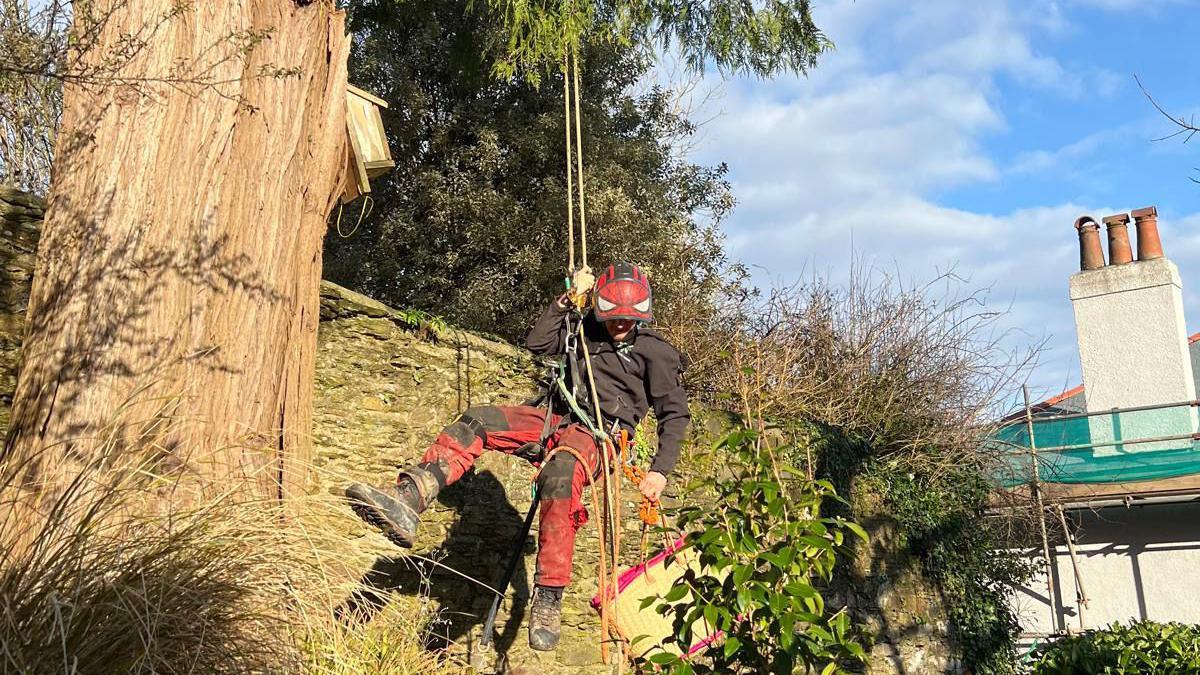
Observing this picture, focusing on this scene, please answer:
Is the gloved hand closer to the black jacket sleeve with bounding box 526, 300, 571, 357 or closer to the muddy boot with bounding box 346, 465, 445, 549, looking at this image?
the black jacket sleeve with bounding box 526, 300, 571, 357

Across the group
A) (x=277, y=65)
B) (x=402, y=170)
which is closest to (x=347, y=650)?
(x=277, y=65)

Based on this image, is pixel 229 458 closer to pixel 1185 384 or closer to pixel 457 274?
pixel 457 274

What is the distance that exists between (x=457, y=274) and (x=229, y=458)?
8787mm

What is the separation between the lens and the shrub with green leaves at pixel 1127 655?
583cm

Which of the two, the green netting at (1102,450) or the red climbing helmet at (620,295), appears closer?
the red climbing helmet at (620,295)

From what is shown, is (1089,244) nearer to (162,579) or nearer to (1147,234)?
(1147,234)

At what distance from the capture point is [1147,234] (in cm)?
1666

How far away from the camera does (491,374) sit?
7418 mm

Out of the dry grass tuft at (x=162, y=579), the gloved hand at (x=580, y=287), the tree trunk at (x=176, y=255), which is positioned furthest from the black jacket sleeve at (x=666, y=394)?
the dry grass tuft at (x=162, y=579)

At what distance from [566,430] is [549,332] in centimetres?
49

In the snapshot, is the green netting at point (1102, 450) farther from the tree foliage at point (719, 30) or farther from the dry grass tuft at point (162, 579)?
the dry grass tuft at point (162, 579)

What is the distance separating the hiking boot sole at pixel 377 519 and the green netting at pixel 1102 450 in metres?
10.6

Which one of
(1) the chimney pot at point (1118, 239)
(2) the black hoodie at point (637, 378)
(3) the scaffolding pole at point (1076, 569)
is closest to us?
(2) the black hoodie at point (637, 378)

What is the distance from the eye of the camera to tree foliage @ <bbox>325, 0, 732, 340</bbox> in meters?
11.6
